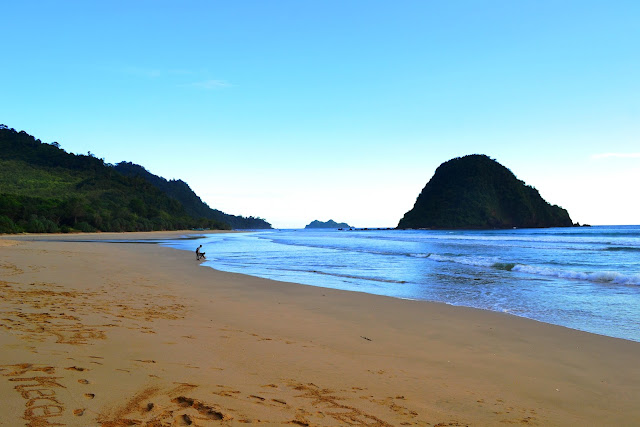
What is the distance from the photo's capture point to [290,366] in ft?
14.4

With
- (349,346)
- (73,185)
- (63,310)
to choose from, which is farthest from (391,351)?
(73,185)

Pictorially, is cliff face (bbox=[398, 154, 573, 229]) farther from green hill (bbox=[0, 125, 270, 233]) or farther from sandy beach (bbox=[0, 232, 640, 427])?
sandy beach (bbox=[0, 232, 640, 427])

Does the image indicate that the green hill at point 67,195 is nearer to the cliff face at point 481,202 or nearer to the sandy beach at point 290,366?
the sandy beach at point 290,366

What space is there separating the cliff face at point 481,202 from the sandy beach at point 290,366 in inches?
5581

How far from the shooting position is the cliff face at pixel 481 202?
14238 centimetres

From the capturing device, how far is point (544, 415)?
354 centimetres

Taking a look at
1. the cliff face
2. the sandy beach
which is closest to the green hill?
the sandy beach

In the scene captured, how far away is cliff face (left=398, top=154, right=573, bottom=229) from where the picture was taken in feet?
467

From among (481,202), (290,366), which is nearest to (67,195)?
(290,366)

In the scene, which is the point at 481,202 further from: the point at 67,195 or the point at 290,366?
the point at 290,366

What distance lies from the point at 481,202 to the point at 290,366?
152m

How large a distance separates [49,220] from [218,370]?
63.2m

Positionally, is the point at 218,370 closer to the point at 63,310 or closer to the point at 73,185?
the point at 63,310

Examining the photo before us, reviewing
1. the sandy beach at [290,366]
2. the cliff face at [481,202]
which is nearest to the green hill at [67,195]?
the sandy beach at [290,366]
